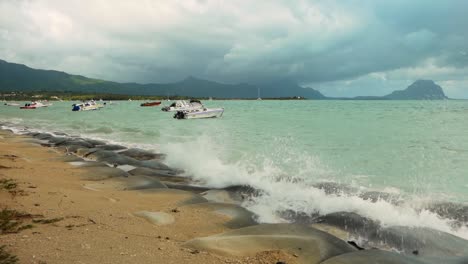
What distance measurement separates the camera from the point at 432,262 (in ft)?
24.4

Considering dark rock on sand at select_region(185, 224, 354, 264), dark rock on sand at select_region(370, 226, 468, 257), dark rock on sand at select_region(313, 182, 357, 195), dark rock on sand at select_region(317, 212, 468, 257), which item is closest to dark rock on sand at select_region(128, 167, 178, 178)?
dark rock on sand at select_region(313, 182, 357, 195)

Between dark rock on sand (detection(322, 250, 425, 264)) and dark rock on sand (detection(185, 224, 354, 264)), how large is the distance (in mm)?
348

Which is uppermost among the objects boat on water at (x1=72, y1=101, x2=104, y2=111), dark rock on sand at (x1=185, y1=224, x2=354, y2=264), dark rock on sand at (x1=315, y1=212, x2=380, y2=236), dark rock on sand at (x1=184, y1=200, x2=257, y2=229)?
dark rock on sand at (x1=185, y1=224, x2=354, y2=264)

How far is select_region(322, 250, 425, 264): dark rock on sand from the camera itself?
268 inches

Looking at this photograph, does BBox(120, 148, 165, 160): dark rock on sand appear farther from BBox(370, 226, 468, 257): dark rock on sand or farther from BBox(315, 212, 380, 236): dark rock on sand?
BBox(370, 226, 468, 257): dark rock on sand

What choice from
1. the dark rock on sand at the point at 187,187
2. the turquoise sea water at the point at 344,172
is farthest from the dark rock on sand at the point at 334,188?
the dark rock on sand at the point at 187,187

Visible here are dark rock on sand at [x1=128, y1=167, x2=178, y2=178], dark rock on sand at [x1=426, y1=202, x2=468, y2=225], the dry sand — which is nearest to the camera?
the dry sand

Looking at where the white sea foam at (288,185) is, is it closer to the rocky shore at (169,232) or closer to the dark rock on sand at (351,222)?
the dark rock on sand at (351,222)

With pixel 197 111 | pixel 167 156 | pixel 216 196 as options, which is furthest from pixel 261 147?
pixel 197 111

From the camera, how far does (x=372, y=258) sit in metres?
6.95

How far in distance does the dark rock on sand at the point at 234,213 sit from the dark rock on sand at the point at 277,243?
1.39 m

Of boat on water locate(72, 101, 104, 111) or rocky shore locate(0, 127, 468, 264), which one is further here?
boat on water locate(72, 101, 104, 111)

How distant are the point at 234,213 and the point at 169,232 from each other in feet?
8.40

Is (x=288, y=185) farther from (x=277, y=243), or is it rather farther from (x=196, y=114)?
(x=196, y=114)
